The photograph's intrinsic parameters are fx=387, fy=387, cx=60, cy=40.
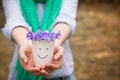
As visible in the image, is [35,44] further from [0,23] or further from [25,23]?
[0,23]

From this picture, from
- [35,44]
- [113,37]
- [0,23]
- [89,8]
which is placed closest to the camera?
[35,44]

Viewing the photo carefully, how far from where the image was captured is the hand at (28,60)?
116cm

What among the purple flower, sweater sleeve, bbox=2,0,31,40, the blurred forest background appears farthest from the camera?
the blurred forest background

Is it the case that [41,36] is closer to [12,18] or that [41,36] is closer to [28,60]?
[28,60]

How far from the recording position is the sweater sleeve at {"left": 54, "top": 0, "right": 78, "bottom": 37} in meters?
1.33

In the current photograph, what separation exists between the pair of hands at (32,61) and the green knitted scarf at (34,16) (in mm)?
120

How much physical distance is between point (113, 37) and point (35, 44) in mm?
3715

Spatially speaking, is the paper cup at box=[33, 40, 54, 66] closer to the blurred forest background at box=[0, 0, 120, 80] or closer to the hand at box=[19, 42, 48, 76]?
the hand at box=[19, 42, 48, 76]

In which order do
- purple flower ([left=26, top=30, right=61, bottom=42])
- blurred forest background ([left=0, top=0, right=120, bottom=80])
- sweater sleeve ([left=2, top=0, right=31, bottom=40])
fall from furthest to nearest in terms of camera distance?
1. blurred forest background ([left=0, top=0, right=120, bottom=80])
2. sweater sleeve ([left=2, top=0, right=31, bottom=40])
3. purple flower ([left=26, top=30, right=61, bottom=42])

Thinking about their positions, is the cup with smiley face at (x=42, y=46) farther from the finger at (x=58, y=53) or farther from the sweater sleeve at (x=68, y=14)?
A: the sweater sleeve at (x=68, y=14)

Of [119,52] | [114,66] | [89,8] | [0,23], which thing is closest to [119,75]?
[114,66]

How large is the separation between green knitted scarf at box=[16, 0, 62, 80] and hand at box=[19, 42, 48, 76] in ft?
0.40

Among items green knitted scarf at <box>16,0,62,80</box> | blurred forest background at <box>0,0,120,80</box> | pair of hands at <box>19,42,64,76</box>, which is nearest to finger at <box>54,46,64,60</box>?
pair of hands at <box>19,42,64,76</box>

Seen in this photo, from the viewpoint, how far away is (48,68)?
118 centimetres
